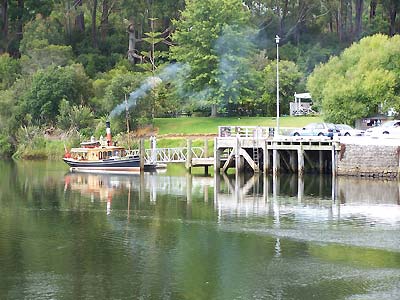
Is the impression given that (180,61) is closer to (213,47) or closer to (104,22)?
(213,47)

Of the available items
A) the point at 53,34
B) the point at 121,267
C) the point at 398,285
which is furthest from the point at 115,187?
the point at 53,34

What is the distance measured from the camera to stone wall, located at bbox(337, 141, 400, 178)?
58.0 m

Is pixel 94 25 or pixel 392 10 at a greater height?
pixel 392 10

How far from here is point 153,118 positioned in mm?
87250

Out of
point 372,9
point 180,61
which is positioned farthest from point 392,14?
point 180,61

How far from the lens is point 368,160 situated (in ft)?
194

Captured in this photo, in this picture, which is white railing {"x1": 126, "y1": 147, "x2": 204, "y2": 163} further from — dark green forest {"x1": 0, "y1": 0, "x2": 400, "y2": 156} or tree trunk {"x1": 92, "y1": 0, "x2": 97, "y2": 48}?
tree trunk {"x1": 92, "y1": 0, "x2": 97, "y2": 48}

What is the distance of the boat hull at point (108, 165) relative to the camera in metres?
68.7

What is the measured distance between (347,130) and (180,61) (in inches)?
1091

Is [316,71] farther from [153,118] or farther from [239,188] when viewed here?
[239,188]

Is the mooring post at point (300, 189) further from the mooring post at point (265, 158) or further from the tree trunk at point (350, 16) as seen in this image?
the tree trunk at point (350, 16)

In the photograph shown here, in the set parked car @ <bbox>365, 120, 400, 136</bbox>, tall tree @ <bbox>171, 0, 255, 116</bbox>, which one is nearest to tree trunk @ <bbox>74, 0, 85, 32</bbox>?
tall tree @ <bbox>171, 0, 255, 116</bbox>

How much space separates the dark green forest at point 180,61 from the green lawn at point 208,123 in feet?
4.99

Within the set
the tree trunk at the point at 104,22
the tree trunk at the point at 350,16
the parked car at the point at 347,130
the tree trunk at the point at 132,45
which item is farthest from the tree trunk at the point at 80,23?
the parked car at the point at 347,130
